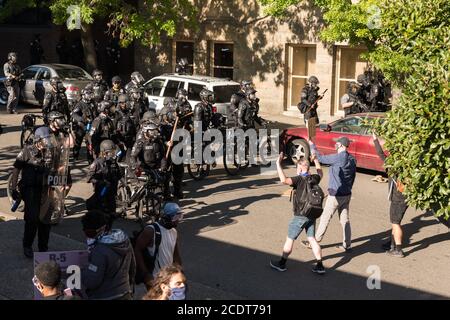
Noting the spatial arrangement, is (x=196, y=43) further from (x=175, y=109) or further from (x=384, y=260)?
(x=384, y=260)

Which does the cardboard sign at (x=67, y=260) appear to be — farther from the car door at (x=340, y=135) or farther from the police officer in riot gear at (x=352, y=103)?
the police officer in riot gear at (x=352, y=103)

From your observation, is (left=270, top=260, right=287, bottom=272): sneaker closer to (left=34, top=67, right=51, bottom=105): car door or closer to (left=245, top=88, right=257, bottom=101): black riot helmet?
(left=245, top=88, right=257, bottom=101): black riot helmet

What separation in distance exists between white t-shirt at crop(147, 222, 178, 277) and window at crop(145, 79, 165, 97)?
1319 centimetres

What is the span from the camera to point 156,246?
7.87 m

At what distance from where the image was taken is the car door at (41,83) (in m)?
23.8

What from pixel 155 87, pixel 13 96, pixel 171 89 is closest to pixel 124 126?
pixel 171 89

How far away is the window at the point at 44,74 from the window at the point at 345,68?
901cm

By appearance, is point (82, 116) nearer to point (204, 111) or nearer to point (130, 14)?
point (204, 111)

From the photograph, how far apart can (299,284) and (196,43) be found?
1913cm

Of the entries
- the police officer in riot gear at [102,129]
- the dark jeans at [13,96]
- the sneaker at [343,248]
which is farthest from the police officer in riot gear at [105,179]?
the dark jeans at [13,96]

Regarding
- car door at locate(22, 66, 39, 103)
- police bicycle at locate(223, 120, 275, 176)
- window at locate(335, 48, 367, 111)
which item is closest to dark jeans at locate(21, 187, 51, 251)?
police bicycle at locate(223, 120, 275, 176)

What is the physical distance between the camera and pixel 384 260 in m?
11.4

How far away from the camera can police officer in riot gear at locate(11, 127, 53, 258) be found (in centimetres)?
1034
